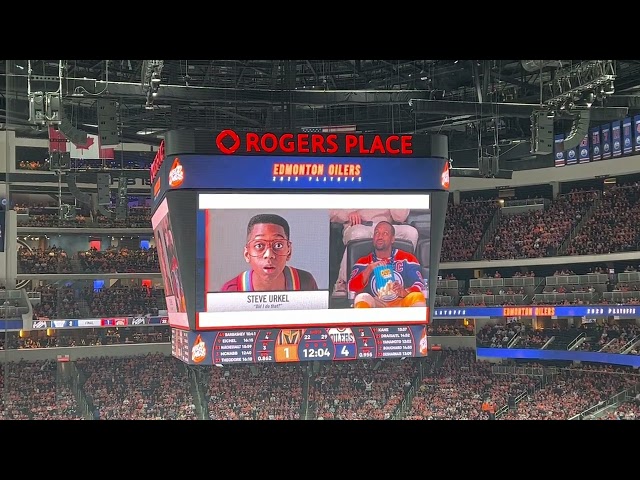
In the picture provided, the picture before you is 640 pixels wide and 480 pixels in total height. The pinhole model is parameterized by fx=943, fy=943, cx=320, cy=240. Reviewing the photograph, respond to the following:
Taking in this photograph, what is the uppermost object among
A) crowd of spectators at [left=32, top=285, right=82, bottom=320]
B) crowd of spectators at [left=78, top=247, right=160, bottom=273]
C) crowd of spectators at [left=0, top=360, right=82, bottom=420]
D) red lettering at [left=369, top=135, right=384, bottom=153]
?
red lettering at [left=369, top=135, right=384, bottom=153]

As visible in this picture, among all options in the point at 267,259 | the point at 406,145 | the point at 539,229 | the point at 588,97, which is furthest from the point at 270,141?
the point at 539,229

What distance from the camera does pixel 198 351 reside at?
17438 millimetres

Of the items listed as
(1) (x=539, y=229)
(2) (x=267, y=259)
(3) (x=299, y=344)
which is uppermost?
(1) (x=539, y=229)

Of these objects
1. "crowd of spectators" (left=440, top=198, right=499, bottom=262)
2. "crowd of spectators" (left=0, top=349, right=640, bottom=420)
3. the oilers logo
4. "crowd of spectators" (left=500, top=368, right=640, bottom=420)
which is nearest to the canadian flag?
the oilers logo

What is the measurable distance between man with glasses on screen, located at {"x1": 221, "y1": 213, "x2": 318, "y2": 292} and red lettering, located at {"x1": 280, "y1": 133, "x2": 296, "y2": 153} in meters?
1.22

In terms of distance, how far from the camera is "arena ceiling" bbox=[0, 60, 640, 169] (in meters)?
21.8

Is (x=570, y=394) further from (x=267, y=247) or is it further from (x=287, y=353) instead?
(x=267, y=247)

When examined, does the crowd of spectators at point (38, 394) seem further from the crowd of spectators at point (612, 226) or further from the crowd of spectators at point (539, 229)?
the crowd of spectators at point (612, 226)

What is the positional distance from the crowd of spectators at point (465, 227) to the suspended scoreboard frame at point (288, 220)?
599 inches

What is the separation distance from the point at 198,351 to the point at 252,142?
401 centimetres

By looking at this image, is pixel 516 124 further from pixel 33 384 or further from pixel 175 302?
pixel 33 384

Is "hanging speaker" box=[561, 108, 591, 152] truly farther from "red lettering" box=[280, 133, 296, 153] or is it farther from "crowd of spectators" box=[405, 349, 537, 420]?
"crowd of spectators" box=[405, 349, 537, 420]

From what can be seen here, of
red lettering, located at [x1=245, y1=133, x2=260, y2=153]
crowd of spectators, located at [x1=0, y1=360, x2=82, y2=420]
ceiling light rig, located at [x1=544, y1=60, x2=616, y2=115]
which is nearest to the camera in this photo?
ceiling light rig, located at [x1=544, y1=60, x2=616, y2=115]
